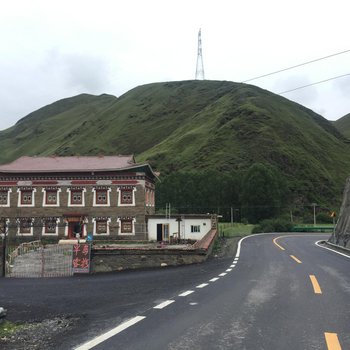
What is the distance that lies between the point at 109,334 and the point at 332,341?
11.0 ft

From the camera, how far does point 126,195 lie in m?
46.9

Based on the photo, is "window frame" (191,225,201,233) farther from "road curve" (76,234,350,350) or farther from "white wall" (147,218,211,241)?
"road curve" (76,234,350,350)

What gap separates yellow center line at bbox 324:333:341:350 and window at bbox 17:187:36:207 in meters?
45.3

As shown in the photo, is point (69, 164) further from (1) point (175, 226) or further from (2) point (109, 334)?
(2) point (109, 334)

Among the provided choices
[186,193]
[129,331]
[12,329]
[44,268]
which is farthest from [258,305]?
[186,193]

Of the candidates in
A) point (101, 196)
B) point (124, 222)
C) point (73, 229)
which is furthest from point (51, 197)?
point (124, 222)

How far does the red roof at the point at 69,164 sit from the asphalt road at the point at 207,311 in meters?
34.4

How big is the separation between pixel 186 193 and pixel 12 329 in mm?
85380

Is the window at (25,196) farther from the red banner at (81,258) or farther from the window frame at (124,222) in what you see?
the red banner at (81,258)

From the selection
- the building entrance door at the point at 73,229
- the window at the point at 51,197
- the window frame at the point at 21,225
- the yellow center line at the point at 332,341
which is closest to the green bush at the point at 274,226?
the building entrance door at the point at 73,229

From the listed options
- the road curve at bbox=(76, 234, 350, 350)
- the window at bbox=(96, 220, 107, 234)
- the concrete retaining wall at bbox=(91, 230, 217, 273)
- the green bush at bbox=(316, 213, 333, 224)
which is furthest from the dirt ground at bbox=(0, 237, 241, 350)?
the green bush at bbox=(316, 213, 333, 224)

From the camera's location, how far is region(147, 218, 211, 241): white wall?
4797cm

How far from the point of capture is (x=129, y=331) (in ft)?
21.5

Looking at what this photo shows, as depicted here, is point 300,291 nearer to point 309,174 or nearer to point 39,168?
point 39,168
